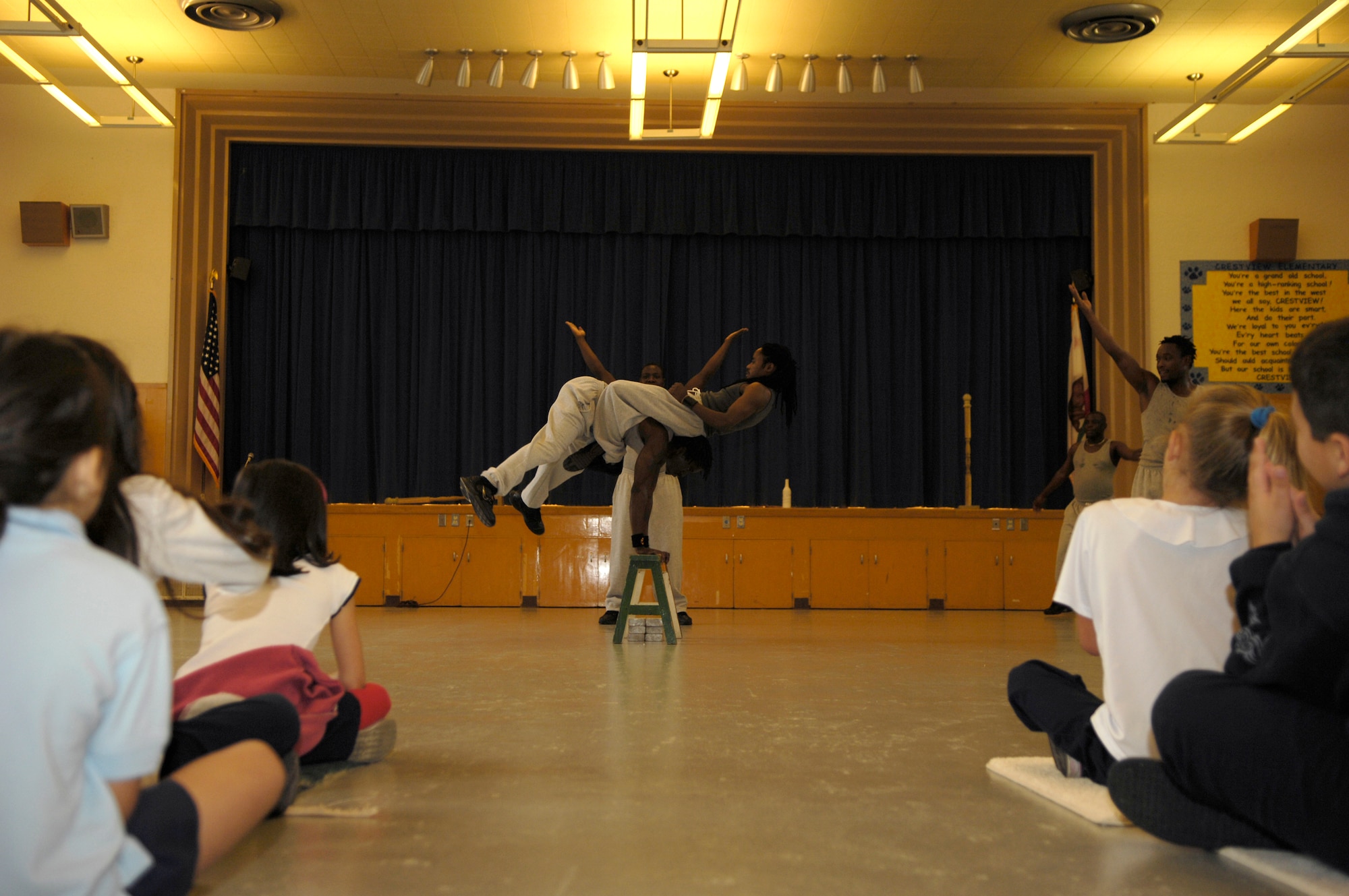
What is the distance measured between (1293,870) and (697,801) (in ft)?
3.13

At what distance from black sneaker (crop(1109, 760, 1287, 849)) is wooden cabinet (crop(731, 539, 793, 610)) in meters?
5.95

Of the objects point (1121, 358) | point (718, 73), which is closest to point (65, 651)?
point (1121, 358)

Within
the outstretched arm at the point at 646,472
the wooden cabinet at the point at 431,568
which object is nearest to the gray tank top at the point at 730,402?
the outstretched arm at the point at 646,472

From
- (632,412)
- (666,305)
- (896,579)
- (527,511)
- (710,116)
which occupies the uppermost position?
(710,116)

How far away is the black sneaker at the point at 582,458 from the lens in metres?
5.08

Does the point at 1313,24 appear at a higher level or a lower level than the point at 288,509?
higher

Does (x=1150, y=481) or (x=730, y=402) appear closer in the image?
(x=730, y=402)

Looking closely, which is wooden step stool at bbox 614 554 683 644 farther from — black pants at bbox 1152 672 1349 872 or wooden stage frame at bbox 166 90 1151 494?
wooden stage frame at bbox 166 90 1151 494

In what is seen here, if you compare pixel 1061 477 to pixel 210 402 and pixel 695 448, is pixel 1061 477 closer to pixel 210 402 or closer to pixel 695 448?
pixel 695 448

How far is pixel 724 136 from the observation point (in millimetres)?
8492

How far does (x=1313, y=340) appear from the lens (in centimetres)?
146

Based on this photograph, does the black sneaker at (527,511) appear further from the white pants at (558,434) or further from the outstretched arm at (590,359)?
the outstretched arm at (590,359)

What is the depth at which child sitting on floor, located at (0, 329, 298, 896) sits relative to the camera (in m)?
0.98

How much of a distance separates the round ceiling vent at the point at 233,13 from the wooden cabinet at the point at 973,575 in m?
6.11
